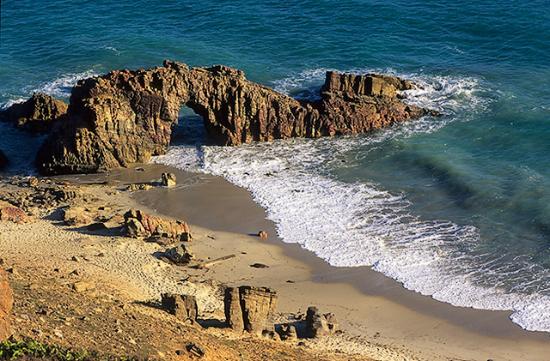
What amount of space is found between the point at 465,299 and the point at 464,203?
715 centimetres

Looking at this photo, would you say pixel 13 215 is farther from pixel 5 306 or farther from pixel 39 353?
pixel 39 353

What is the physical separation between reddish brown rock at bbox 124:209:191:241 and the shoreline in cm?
93

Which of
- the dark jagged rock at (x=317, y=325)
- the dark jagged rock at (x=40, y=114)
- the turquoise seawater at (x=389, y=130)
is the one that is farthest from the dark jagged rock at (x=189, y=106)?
the dark jagged rock at (x=317, y=325)

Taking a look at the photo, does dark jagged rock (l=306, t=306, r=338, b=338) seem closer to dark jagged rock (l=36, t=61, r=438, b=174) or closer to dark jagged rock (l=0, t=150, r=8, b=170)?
dark jagged rock (l=36, t=61, r=438, b=174)

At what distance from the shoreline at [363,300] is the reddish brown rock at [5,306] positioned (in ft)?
29.2

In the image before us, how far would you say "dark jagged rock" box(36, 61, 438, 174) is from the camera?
38906 millimetres

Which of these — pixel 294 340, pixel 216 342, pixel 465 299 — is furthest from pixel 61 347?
pixel 465 299

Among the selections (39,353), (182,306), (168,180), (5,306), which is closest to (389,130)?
(168,180)

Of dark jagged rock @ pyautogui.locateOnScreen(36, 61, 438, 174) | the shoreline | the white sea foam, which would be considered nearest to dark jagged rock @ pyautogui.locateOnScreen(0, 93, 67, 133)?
dark jagged rock @ pyautogui.locateOnScreen(36, 61, 438, 174)

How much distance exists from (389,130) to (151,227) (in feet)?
50.1

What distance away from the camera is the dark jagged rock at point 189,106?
38.9m

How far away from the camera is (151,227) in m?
32.0

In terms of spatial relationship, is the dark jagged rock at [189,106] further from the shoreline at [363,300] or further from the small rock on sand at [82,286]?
the small rock on sand at [82,286]

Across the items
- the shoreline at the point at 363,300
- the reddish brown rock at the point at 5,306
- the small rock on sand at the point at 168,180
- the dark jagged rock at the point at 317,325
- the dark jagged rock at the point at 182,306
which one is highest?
the reddish brown rock at the point at 5,306
